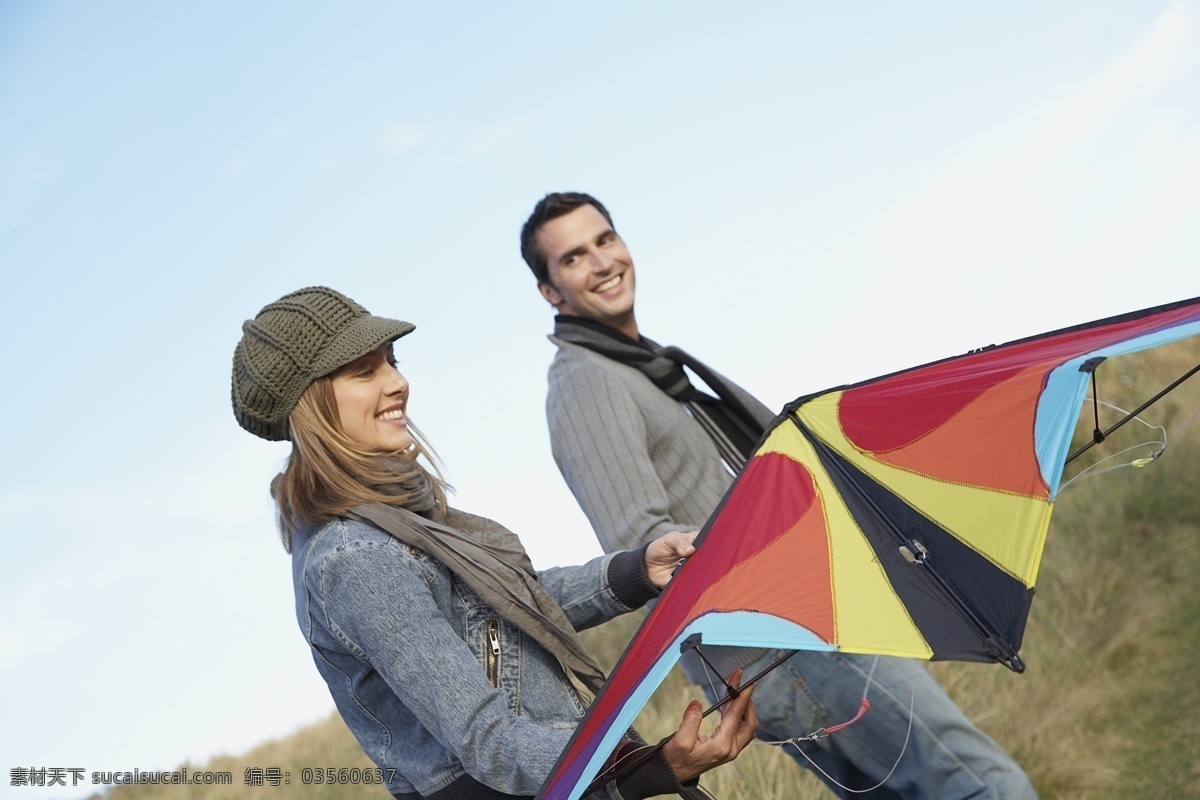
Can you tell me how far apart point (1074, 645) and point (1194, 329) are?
4.85 metres

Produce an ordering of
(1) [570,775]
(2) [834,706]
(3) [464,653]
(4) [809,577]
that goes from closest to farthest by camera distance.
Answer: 1. (1) [570,775]
2. (3) [464,653]
3. (4) [809,577]
4. (2) [834,706]

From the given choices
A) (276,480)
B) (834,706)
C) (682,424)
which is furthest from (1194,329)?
(276,480)

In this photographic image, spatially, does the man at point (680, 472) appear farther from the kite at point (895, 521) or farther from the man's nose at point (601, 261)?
the kite at point (895, 521)

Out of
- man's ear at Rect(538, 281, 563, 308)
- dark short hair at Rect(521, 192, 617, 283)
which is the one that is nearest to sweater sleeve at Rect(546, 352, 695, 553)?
man's ear at Rect(538, 281, 563, 308)

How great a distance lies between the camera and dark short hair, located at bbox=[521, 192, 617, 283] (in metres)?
3.88

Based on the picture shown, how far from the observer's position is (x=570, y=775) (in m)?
2.01

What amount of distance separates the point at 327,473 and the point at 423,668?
0.50 m

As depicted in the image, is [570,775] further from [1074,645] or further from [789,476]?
[1074,645]

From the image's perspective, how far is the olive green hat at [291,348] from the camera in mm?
2441

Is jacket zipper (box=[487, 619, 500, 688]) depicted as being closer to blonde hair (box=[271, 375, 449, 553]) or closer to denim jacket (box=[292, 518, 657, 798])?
denim jacket (box=[292, 518, 657, 798])

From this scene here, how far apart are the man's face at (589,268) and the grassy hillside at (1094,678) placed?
186 cm

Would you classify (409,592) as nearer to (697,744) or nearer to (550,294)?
(697,744)

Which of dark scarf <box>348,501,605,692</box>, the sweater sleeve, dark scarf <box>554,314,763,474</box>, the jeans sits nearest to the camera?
dark scarf <box>348,501,605,692</box>

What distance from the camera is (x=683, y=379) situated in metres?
3.76
